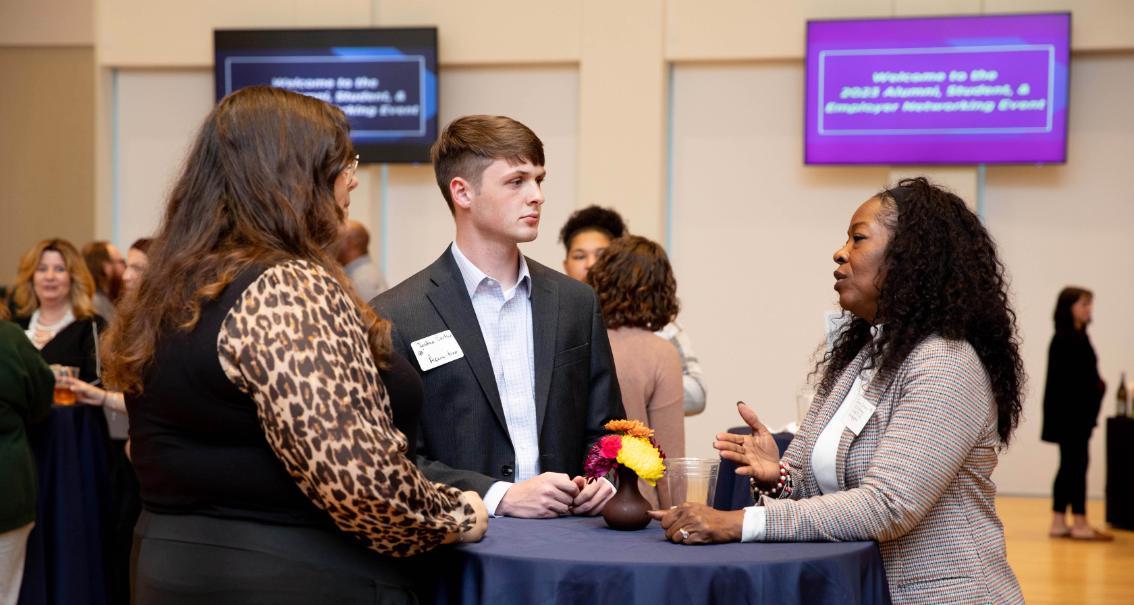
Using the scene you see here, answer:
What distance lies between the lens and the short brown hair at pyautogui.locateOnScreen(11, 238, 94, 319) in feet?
17.4

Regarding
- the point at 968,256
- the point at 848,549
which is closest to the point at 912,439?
the point at 848,549

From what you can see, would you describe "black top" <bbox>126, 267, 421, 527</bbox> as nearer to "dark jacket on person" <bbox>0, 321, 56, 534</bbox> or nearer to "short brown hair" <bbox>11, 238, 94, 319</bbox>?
"dark jacket on person" <bbox>0, 321, 56, 534</bbox>

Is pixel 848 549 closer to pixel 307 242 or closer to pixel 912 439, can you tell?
pixel 912 439

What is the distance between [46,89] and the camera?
978 centimetres

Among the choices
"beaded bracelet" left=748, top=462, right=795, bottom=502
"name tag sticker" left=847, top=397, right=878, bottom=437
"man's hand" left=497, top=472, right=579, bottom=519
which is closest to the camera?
"name tag sticker" left=847, top=397, right=878, bottom=437

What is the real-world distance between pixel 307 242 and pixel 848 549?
3.42 feet

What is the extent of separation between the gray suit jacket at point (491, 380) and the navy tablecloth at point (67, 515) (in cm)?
241

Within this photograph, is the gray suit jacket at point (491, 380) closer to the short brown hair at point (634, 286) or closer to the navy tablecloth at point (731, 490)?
the navy tablecloth at point (731, 490)

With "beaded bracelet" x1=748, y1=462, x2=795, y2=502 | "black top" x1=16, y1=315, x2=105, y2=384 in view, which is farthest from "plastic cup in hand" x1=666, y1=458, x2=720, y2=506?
"black top" x1=16, y1=315, x2=105, y2=384

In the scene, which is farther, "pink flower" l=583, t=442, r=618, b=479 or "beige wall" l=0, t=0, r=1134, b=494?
"beige wall" l=0, t=0, r=1134, b=494

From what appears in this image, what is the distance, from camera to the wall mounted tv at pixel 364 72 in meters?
8.34

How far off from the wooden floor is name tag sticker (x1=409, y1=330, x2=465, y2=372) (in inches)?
151

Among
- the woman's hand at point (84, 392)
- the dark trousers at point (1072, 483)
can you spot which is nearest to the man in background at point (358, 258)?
the woman's hand at point (84, 392)

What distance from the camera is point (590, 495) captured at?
2.35 m
